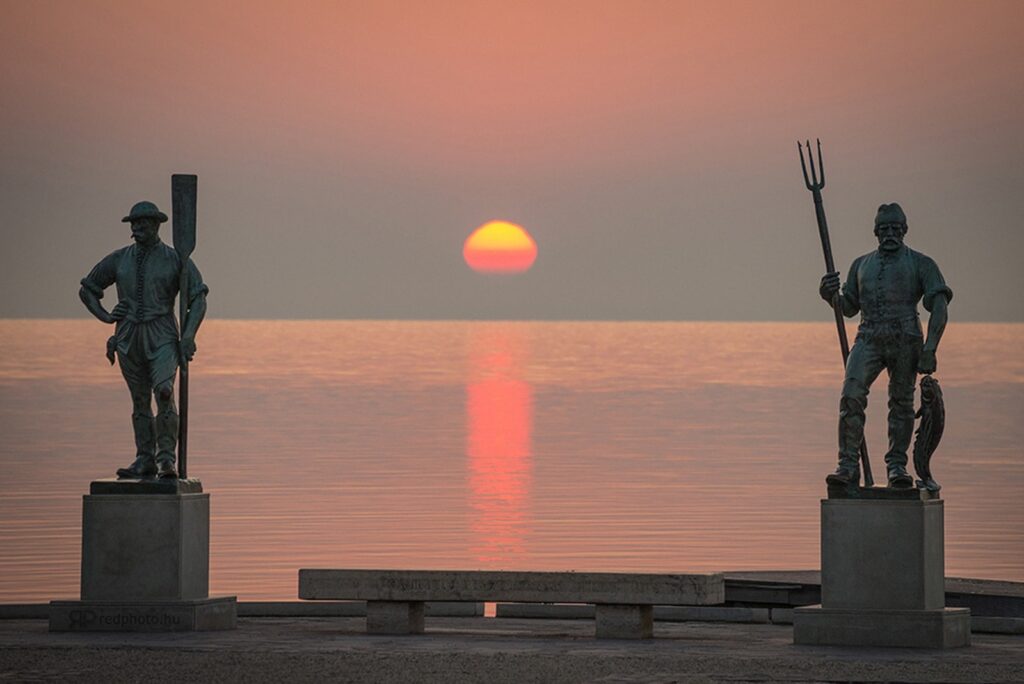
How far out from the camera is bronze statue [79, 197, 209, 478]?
64.8ft

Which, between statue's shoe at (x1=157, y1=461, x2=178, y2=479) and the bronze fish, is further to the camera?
statue's shoe at (x1=157, y1=461, x2=178, y2=479)

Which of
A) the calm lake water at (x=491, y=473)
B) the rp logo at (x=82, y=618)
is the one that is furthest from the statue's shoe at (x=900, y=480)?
the calm lake water at (x=491, y=473)

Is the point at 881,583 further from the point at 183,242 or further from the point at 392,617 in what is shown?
the point at 183,242

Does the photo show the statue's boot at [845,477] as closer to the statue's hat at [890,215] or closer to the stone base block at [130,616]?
the statue's hat at [890,215]

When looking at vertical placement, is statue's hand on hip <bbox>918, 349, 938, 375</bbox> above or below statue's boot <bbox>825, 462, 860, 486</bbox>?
above

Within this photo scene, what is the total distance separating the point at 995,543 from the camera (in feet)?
108

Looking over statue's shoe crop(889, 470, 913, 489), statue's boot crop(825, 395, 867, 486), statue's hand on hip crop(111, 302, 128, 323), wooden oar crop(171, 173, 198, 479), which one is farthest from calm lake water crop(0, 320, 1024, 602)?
statue's shoe crop(889, 470, 913, 489)

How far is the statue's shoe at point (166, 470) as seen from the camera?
766 inches

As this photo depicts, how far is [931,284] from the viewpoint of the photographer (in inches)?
742

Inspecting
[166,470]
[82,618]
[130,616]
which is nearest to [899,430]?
[166,470]

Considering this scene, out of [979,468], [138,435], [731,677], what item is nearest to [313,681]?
[731,677]

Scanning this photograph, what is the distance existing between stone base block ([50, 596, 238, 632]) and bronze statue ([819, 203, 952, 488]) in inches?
185

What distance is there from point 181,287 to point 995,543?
15.7m

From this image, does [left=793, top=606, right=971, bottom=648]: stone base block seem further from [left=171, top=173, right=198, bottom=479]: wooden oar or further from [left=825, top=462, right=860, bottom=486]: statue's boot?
[left=171, top=173, right=198, bottom=479]: wooden oar
